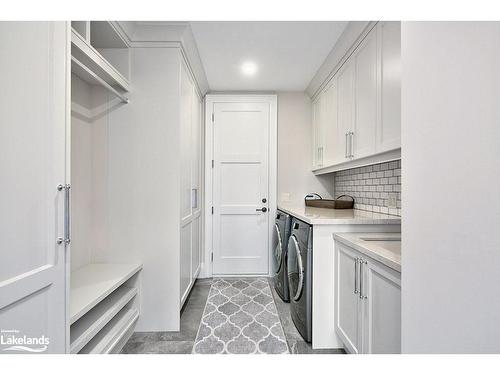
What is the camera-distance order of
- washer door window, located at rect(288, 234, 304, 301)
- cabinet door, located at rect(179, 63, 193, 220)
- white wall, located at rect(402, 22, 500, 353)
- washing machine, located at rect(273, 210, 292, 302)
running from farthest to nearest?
1. washing machine, located at rect(273, 210, 292, 302)
2. cabinet door, located at rect(179, 63, 193, 220)
3. washer door window, located at rect(288, 234, 304, 301)
4. white wall, located at rect(402, 22, 500, 353)

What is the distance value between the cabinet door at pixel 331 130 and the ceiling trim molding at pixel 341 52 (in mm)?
117

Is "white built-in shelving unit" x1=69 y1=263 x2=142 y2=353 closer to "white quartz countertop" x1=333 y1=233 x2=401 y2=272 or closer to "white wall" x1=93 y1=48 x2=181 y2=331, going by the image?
"white wall" x1=93 y1=48 x2=181 y2=331

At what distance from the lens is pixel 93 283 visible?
1.56 m

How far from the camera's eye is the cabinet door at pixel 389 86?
1458 mm

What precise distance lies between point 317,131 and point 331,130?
474 millimetres

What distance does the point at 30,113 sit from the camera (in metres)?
0.91

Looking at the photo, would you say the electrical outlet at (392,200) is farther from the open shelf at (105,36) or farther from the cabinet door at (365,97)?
the open shelf at (105,36)

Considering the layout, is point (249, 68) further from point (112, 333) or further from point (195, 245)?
point (112, 333)

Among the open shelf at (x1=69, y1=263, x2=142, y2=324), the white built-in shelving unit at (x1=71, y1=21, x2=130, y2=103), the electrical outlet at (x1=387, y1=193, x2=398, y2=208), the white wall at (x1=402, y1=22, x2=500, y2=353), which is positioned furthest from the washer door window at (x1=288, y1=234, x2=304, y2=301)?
the white built-in shelving unit at (x1=71, y1=21, x2=130, y2=103)

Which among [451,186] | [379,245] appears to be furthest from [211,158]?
[451,186]

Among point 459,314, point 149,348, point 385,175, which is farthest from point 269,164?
point 459,314

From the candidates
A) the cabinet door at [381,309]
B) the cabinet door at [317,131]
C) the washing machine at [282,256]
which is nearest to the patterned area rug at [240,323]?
the washing machine at [282,256]
